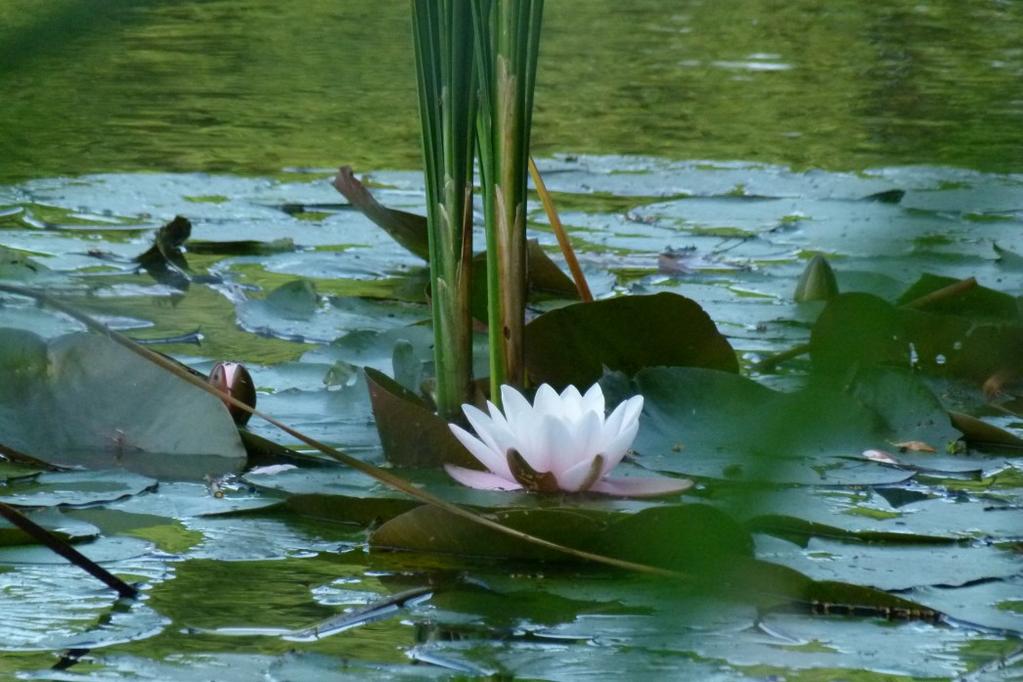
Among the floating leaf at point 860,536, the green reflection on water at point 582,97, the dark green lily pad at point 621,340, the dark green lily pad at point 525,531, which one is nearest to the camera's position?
the dark green lily pad at point 525,531

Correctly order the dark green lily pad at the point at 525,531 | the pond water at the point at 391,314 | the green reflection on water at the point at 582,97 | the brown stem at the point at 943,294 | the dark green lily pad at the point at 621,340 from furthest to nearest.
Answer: the green reflection on water at the point at 582,97 → the brown stem at the point at 943,294 → the dark green lily pad at the point at 621,340 → the dark green lily pad at the point at 525,531 → the pond water at the point at 391,314

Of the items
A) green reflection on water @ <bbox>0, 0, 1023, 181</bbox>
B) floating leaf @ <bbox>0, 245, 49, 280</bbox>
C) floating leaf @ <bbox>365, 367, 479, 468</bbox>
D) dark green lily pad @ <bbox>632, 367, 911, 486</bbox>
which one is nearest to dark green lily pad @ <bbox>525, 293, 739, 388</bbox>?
dark green lily pad @ <bbox>632, 367, 911, 486</bbox>

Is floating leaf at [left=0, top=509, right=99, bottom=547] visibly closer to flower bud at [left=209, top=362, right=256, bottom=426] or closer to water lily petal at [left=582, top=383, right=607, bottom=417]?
flower bud at [left=209, top=362, right=256, bottom=426]

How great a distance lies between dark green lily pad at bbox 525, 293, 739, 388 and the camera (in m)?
1.61

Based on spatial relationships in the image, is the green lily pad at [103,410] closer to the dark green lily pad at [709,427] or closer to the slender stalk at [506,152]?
the slender stalk at [506,152]

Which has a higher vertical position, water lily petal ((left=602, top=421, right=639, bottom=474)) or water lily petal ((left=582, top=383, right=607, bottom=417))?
water lily petal ((left=582, top=383, right=607, bottom=417))

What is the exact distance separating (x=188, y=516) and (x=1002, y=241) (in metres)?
1.75

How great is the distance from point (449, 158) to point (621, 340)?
359 mm

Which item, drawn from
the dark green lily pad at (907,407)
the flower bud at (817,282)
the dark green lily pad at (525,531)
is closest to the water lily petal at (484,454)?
the dark green lily pad at (525,531)

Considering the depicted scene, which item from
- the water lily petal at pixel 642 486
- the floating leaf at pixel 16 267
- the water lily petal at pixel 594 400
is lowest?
the water lily petal at pixel 642 486

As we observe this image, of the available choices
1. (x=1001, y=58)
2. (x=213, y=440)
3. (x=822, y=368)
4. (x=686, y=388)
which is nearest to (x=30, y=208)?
(x=213, y=440)

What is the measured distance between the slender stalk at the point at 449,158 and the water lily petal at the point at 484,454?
0.16 meters

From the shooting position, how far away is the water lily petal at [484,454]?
51.9 inches

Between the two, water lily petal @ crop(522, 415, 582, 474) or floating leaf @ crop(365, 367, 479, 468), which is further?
floating leaf @ crop(365, 367, 479, 468)
